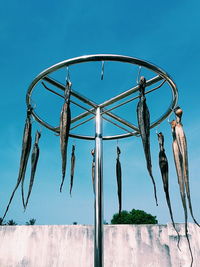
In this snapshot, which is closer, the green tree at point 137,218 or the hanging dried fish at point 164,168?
the hanging dried fish at point 164,168

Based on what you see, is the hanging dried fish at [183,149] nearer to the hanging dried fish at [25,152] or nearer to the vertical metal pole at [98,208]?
the vertical metal pole at [98,208]

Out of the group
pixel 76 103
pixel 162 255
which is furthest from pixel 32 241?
pixel 76 103

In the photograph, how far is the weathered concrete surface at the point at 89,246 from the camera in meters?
4.98

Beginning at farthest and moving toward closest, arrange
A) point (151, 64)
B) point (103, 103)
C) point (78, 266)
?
point (78, 266) → point (103, 103) → point (151, 64)

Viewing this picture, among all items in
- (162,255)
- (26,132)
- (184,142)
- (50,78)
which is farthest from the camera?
(162,255)

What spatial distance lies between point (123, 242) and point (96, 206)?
3.54 metres

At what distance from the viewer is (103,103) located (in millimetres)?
3238

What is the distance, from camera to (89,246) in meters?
5.51

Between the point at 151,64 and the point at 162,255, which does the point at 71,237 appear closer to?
the point at 162,255

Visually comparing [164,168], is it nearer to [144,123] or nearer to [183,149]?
[183,149]

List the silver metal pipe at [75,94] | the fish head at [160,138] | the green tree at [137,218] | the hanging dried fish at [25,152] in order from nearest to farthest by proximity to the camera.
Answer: the hanging dried fish at [25,152], the fish head at [160,138], the silver metal pipe at [75,94], the green tree at [137,218]

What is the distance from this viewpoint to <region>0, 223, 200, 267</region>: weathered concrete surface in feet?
16.4

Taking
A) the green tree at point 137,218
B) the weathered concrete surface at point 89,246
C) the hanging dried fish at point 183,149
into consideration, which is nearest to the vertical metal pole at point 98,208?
the hanging dried fish at point 183,149

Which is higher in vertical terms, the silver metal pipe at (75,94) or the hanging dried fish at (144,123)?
the silver metal pipe at (75,94)
